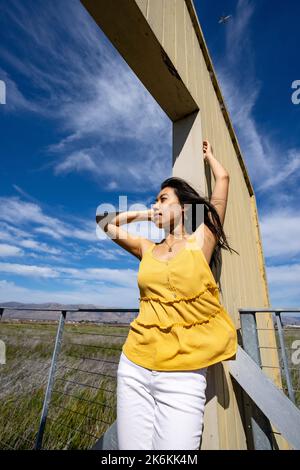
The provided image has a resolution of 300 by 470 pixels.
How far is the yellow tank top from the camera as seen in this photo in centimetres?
86

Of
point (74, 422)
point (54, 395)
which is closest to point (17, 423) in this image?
point (74, 422)

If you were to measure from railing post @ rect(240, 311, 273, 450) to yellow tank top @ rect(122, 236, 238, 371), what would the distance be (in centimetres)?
52

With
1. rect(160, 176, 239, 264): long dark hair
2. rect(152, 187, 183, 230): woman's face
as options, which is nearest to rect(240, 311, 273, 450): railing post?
rect(160, 176, 239, 264): long dark hair

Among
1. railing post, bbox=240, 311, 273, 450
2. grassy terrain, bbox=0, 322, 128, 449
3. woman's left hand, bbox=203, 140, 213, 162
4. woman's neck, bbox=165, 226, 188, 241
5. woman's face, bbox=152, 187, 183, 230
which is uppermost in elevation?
woman's left hand, bbox=203, 140, 213, 162

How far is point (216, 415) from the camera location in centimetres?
98

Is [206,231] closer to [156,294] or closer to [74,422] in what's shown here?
[156,294]

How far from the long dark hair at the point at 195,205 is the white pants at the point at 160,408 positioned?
58cm

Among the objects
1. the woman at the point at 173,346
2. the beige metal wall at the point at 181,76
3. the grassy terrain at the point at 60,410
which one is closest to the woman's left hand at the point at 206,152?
the beige metal wall at the point at 181,76

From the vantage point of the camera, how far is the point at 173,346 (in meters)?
0.87

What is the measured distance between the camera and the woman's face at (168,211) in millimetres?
1244

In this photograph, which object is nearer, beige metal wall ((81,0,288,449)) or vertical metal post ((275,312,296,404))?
beige metal wall ((81,0,288,449))

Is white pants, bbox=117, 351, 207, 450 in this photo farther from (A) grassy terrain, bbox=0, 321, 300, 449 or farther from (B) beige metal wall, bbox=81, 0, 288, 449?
(A) grassy terrain, bbox=0, 321, 300, 449
